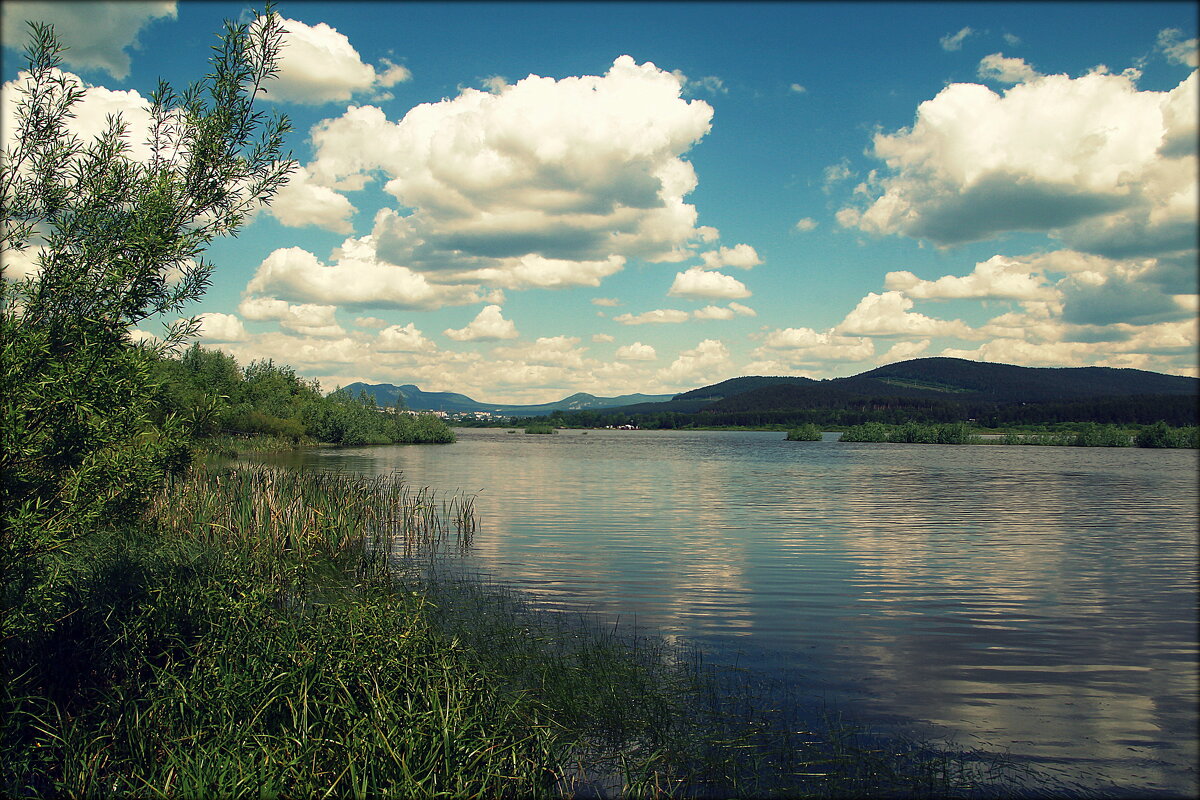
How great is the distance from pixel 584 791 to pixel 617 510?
27.2 m

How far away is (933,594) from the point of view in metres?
18.9

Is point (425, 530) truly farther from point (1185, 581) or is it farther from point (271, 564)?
point (1185, 581)

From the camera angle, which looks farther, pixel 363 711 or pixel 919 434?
pixel 919 434

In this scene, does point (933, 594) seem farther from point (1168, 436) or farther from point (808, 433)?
point (808, 433)

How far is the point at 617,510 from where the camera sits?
3534cm

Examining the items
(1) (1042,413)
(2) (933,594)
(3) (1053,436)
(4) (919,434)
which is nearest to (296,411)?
(2) (933,594)

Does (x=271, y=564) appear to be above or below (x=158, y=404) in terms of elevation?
below

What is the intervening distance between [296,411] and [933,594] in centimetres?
9447

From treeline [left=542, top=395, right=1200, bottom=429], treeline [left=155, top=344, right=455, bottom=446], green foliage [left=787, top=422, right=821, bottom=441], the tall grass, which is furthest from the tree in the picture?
green foliage [left=787, top=422, right=821, bottom=441]

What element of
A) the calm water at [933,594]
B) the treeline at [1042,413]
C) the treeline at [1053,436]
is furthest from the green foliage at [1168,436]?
the calm water at [933,594]

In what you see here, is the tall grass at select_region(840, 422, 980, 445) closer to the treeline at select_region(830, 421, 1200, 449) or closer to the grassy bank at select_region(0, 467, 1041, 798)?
the treeline at select_region(830, 421, 1200, 449)

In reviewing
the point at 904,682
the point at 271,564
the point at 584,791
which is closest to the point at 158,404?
the point at 584,791

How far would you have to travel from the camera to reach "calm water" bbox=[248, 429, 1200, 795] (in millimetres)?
10758

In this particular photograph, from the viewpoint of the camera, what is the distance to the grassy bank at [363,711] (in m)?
7.32
